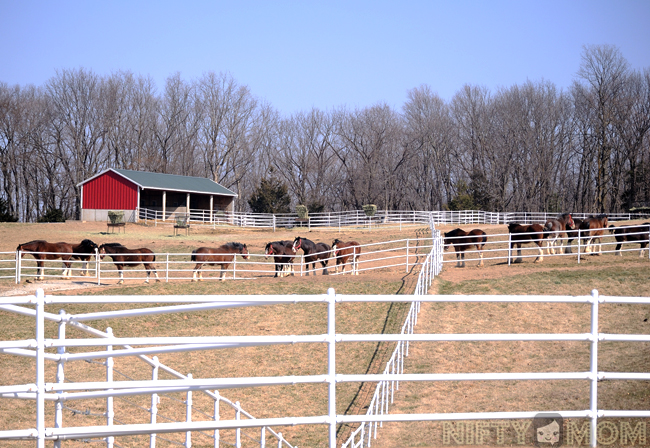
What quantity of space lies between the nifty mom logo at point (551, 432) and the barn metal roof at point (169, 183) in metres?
38.4

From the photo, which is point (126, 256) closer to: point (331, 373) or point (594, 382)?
point (331, 373)

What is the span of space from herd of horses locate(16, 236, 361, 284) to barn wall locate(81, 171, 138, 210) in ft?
70.3

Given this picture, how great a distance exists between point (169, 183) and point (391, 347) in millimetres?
35636

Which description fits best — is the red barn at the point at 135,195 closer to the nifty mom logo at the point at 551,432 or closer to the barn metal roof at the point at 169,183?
the barn metal roof at the point at 169,183

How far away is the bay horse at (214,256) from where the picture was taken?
19422 millimetres

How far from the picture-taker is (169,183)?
4519 cm

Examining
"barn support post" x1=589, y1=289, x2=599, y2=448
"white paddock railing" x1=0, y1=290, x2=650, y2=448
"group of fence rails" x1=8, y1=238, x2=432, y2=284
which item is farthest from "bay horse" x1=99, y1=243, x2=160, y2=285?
"barn support post" x1=589, y1=289, x2=599, y2=448

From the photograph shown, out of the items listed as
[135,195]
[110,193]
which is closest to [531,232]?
[135,195]

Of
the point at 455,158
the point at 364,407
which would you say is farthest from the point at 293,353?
the point at 455,158

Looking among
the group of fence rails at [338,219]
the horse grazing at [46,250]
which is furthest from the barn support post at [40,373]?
the group of fence rails at [338,219]

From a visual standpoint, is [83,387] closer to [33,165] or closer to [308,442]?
[308,442]

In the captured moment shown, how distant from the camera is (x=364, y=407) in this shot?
9.65 meters

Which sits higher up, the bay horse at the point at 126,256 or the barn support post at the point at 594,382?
the barn support post at the point at 594,382

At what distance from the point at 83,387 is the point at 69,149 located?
206 ft
